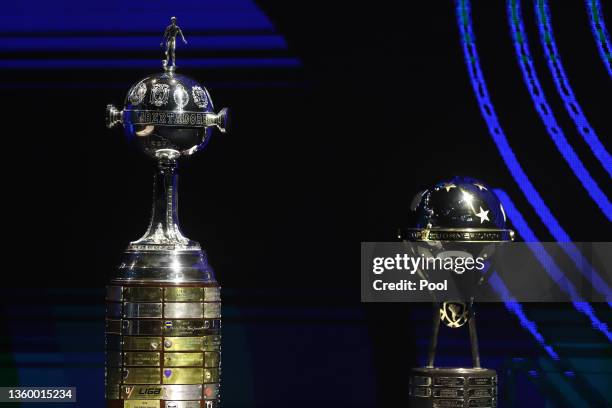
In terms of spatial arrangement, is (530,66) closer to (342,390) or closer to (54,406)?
(342,390)

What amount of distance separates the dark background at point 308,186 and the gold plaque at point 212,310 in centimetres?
81

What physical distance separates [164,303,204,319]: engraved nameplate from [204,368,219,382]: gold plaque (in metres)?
0.20

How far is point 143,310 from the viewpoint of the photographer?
5.48m

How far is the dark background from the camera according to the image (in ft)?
20.8

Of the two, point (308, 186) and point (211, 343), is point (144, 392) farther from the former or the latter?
point (308, 186)

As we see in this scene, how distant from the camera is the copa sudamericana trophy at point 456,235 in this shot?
5.70 meters

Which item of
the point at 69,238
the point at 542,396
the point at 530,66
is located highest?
the point at 530,66

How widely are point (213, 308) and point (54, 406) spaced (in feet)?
3.66

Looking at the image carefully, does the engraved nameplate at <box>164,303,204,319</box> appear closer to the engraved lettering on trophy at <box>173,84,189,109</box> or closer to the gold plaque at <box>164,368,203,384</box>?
the gold plaque at <box>164,368,203,384</box>

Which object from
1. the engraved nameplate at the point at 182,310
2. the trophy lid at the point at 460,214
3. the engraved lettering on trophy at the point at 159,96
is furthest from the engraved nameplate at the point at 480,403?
the engraved lettering on trophy at the point at 159,96

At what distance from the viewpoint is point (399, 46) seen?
20.9 feet

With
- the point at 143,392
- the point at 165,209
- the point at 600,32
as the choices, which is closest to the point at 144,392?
the point at 143,392

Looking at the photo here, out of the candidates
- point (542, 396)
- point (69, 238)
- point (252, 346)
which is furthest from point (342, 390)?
point (69, 238)

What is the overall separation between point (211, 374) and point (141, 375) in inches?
9.7
